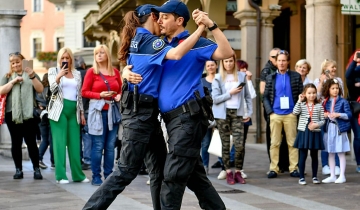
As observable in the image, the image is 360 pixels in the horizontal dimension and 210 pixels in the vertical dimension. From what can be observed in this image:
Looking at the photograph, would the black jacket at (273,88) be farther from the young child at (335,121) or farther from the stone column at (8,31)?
the stone column at (8,31)

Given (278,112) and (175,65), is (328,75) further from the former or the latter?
(175,65)

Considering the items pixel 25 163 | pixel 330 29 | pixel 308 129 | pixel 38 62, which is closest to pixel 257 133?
pixel 330 29

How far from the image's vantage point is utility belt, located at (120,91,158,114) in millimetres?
7262

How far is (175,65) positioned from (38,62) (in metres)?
71.3

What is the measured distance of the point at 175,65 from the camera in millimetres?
7043

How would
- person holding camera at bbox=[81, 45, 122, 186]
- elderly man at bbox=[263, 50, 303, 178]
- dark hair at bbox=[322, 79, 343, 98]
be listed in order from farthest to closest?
elderly man at bbox=[263, 50, 303, 178]
dark hair at bbox=[322, 79, 343, 98]
person holding camera at bbox=[81, 45, 122, 186]

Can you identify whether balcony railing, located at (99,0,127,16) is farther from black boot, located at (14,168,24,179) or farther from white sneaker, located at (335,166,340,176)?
black boot, located at (14,168,24,179)

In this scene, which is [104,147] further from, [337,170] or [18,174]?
[337,170]

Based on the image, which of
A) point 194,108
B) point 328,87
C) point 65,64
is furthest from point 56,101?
point 194,108

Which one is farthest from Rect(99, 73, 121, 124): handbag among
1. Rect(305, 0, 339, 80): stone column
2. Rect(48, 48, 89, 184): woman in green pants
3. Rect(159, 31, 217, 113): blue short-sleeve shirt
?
Rect(305, 0, 339, 80): stone column

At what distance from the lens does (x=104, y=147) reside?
1132 centimetres

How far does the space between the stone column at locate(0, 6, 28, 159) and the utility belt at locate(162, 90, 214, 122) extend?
28.4ft

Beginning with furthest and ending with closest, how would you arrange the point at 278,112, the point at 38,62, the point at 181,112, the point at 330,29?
the point at 38,62 → the point at 330,29 → the point at 278,112 → the point at 181,112

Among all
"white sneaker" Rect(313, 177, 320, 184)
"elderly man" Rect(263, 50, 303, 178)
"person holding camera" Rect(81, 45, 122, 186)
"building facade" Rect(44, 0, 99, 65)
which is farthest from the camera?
"building facade" Rect(44, 0, 99, 65)
